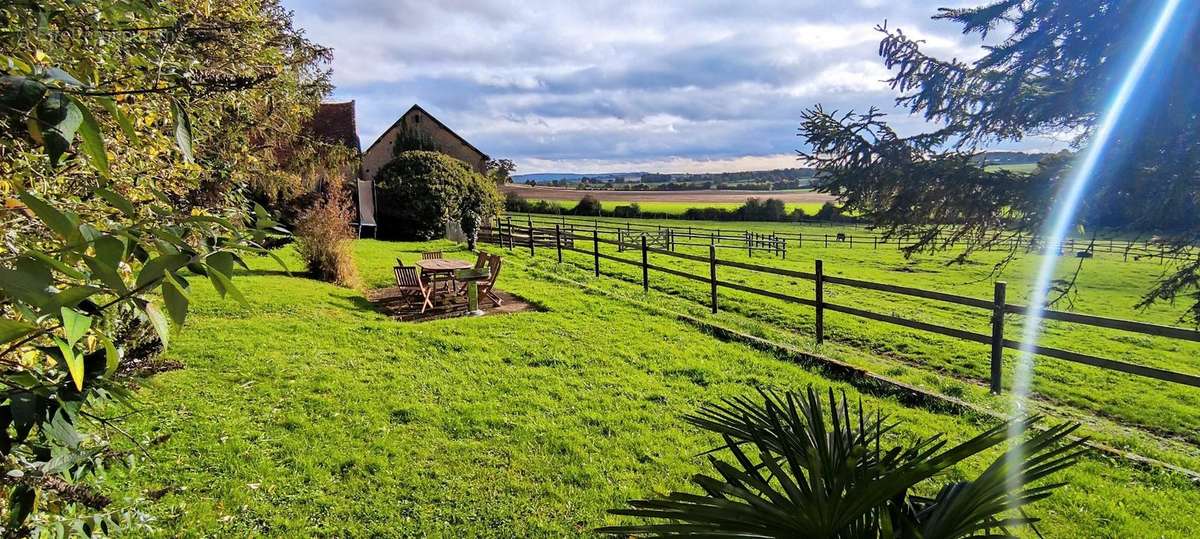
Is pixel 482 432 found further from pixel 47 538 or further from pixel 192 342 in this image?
pixel 192 342

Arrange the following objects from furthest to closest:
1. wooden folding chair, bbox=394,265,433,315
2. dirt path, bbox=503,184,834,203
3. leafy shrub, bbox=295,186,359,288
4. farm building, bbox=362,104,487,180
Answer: dirt path, bbox=503,184,834,203 < farm building, bbox=362,104,487,180 < leafy shrub, bbox=295,186,359,288 < wooden folding chair, bbox=394,265,433,315

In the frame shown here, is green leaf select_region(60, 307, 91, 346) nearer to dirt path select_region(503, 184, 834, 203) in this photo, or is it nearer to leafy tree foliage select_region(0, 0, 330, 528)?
leafy tree foliage select_region(0, 0, 330, 528)

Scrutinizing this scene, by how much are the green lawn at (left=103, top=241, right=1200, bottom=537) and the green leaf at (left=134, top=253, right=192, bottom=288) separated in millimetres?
1185

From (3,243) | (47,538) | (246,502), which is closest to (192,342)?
(246,502)

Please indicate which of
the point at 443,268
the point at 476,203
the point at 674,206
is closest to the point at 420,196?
the point at 476,203

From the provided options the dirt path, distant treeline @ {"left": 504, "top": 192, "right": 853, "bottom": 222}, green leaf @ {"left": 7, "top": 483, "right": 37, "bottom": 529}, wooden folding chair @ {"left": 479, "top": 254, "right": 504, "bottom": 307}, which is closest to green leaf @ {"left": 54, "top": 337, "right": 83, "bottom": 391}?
green leaf @ {"left": 7, "top": 483, "right": 37, "bottom": 529}

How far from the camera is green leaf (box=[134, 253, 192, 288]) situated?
0.75 m

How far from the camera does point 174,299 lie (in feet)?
2.49

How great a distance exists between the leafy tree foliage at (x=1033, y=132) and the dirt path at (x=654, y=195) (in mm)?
63374

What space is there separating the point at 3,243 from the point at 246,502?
8.61 feet

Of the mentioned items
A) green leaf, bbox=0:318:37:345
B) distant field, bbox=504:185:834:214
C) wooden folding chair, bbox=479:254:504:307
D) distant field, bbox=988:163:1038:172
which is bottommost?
wooden folding chair, bbox=479:254:504:307

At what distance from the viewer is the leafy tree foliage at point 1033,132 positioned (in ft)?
10.5

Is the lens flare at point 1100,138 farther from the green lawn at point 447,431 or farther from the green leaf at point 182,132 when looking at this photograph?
the green leaf at point 182,132

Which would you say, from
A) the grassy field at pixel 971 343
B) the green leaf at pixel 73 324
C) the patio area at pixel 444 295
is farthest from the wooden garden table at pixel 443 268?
the green leaf at pixel 73 324
